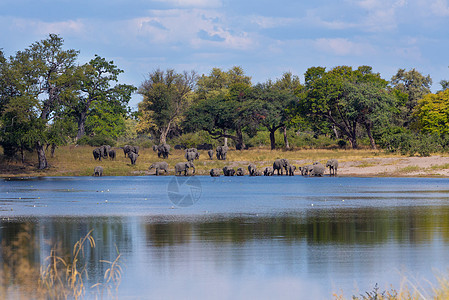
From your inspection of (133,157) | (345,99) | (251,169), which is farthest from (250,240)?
(345,99)

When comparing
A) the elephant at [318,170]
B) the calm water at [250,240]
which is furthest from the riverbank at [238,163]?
the calm water at [250,240]

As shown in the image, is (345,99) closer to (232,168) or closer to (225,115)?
(225,115)

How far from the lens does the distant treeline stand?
6900 cm

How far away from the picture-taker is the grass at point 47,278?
13.2 m

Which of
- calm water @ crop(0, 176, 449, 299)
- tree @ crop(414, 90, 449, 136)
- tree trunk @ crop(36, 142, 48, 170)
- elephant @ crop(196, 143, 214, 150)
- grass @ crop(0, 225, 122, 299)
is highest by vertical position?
tree @ crop(414, 90, 449, 136)

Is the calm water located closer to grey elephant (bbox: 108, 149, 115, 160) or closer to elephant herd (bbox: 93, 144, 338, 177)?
elephant herd (bbox: 93, 144, 338, 177)

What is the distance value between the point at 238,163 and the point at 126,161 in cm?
1369

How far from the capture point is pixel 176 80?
5408 inches

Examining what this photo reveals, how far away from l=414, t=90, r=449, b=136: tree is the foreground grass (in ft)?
45.9

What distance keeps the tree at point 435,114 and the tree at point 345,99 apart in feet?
17.0

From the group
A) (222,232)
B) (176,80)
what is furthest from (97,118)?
(222,232)

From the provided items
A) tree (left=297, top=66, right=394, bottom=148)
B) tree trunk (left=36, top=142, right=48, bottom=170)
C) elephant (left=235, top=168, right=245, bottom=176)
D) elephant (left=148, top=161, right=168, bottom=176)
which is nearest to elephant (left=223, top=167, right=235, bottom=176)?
elephant (left=235, top=168, right=245, bottom=176)

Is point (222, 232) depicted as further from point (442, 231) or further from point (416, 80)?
point (416, 80)

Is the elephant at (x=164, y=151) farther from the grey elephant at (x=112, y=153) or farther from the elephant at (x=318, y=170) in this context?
the elephant at (x=318, y=170)
